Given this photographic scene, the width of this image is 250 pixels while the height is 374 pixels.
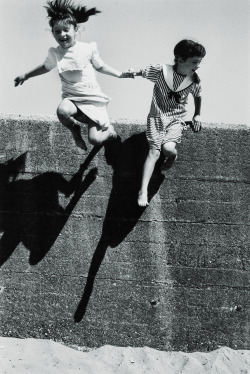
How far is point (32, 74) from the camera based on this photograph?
199 inches

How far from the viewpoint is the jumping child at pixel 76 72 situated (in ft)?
16.3

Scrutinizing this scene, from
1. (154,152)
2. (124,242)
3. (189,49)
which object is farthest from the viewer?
(124,242)

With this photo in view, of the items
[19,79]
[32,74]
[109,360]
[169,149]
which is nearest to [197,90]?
[169,149]

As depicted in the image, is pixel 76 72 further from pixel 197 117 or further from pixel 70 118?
pixel 197 117

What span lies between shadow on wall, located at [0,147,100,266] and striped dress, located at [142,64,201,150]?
1.86 feet

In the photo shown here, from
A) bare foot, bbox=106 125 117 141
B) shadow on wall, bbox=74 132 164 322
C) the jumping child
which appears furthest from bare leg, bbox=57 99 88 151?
shadow on wall, bbox=74 132 164 322

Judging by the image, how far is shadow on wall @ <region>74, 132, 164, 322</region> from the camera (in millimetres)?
5336

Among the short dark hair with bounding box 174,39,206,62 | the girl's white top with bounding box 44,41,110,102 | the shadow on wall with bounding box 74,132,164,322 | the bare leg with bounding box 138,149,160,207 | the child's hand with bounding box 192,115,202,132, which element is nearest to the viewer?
the short dark hair with bounding box 174,39,206,62

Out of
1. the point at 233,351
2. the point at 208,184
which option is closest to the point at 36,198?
the point at 208,184

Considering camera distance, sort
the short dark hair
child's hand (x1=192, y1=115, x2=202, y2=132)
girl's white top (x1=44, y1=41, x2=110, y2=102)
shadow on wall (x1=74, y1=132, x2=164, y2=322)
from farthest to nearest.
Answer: shadow on wall (x1=74, y1=132, x2=164, y2=322) → child's hand (x1=192, y1=115, x2=202, y2=132) → girl's white top (x1=44, y1=41, x2=110, y2=102) → the short dark hair

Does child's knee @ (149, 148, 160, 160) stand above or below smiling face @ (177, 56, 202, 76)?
below

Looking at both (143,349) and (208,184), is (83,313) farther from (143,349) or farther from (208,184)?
(208,184)

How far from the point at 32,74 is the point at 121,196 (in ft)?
3.92

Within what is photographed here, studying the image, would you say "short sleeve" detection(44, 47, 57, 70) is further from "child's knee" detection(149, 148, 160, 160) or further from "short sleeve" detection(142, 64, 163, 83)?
"child's knee" detection(149, 148, 160, 160)
